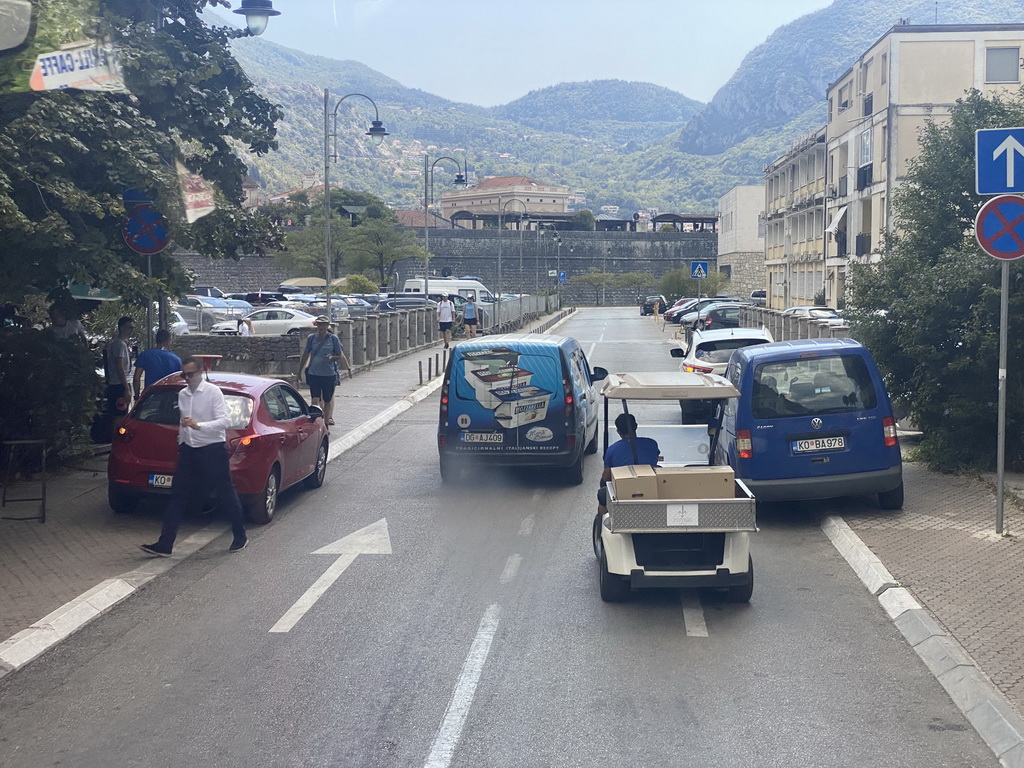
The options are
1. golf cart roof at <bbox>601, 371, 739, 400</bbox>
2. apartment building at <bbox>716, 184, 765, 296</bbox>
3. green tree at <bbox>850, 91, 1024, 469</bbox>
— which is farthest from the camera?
apartment building at <bbox>716, 184, 765, 296</bbox>

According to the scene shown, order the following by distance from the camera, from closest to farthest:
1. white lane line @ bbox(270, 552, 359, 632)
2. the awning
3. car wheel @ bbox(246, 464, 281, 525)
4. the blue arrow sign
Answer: white lane line @ bbox(270, 552, 359, 632)
the blue arrow sign
car wheel @ bbox(246, 464, 281, 525)
the awning

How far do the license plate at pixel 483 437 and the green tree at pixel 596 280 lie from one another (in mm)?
95513

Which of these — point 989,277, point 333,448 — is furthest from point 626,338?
point 989,277

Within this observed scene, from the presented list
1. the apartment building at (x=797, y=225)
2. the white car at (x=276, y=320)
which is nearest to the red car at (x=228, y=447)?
the white car at (x=276, y=320)

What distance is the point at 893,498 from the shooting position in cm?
1078

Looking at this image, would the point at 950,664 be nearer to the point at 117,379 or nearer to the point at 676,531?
the point at 676,531

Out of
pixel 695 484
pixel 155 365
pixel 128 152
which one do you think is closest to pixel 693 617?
pixel 695 484

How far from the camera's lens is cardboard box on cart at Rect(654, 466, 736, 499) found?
7922mm

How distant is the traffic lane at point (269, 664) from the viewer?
550 centimetres

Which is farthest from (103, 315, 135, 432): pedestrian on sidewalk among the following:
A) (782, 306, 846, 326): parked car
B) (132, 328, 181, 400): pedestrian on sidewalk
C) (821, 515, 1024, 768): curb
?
(782, 306, 846, 326): parked car

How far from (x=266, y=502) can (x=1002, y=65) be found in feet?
153

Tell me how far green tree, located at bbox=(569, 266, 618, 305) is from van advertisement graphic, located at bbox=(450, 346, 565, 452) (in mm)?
95355

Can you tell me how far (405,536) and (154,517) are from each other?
108 inches

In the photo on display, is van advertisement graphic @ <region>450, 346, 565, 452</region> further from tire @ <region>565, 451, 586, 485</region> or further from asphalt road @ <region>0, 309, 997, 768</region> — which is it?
asphalt road @ <region>0, 309, 997, 768</region>
